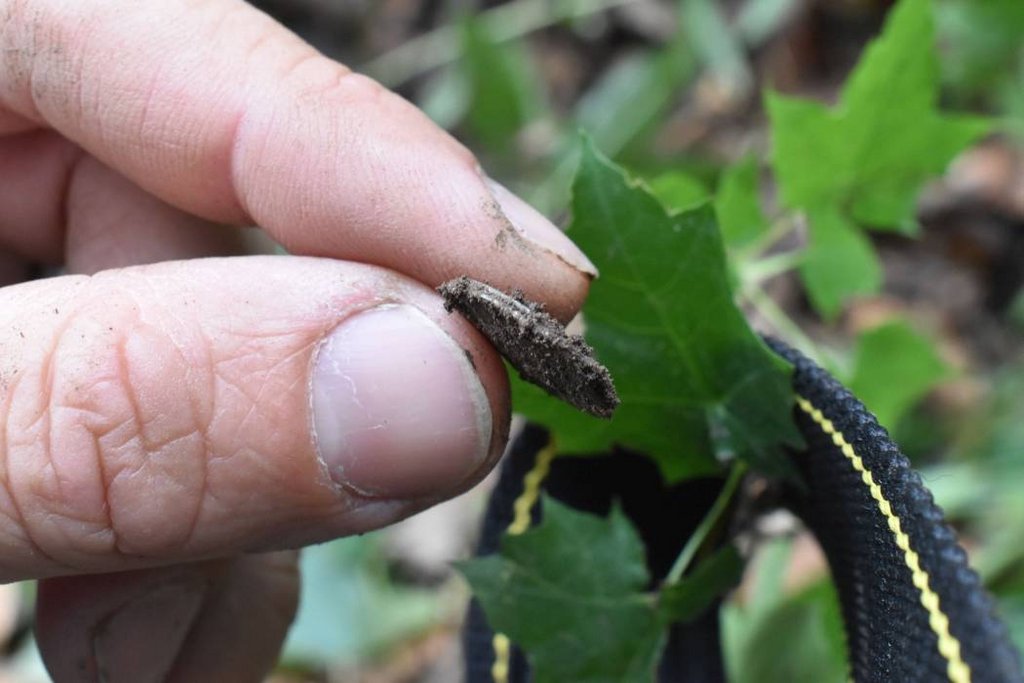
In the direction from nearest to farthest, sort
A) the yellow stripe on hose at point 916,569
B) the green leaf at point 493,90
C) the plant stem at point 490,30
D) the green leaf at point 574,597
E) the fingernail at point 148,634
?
the yellow stripe on hose at point 916,569, the green leaf at point 574,597, the fingernail at point 148,634, the green leaf at point 493,90, the plant stem at point 490,30

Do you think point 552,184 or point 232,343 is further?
point 552,184

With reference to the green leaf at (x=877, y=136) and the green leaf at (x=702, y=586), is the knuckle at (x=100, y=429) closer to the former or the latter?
the green leaf at (x=702, y=586)

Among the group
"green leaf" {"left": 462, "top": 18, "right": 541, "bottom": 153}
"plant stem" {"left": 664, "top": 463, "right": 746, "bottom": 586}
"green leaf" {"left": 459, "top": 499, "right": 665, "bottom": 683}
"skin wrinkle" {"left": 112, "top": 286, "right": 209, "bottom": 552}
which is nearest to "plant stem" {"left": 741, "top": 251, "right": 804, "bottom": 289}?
"plant stem" {"left": 664, "top": 463, "right": 746, "bottom": 586}

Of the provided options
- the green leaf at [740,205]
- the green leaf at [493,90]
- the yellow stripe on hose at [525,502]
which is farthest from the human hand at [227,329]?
the green leaf at [493,90]

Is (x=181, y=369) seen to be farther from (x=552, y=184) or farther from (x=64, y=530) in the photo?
(x=552, y=184)

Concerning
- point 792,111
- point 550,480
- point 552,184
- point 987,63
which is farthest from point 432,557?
point 987,63

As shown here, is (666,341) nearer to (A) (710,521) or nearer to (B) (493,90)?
(A) (710,521)

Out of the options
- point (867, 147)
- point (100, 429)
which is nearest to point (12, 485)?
point (100, 429)
